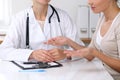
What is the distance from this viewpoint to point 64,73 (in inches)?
53.3

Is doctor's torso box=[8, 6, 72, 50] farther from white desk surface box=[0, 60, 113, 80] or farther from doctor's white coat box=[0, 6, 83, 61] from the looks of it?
white desk surface box=[0, 60, 113, 80]

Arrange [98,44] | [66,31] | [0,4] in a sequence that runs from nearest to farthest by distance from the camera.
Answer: [98,44], [66,31], [0,4]

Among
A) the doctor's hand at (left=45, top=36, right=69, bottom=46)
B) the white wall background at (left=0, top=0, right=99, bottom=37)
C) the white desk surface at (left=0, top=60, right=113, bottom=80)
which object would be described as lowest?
the white desk surface at (left=0, top=60, right=113, bottom=80)

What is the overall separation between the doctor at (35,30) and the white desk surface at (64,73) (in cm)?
17

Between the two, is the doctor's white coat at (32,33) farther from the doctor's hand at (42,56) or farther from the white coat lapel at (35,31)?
the doctor's hand at (42,56)

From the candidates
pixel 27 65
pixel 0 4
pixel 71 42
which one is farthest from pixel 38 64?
pixel 0 4

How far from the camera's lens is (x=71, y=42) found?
1.79 m

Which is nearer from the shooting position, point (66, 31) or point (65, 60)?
point (65, 60)

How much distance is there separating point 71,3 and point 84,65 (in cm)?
135

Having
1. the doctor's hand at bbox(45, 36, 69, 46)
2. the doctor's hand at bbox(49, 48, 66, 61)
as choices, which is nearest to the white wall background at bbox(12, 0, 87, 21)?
the doctor's hand at bbox(45, 36, 69, 46)

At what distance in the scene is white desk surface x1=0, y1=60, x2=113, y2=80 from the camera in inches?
49.9

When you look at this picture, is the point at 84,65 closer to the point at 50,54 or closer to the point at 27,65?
the point at 50,54

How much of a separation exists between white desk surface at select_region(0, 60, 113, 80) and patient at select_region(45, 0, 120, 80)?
0.08 m

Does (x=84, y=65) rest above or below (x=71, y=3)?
below
